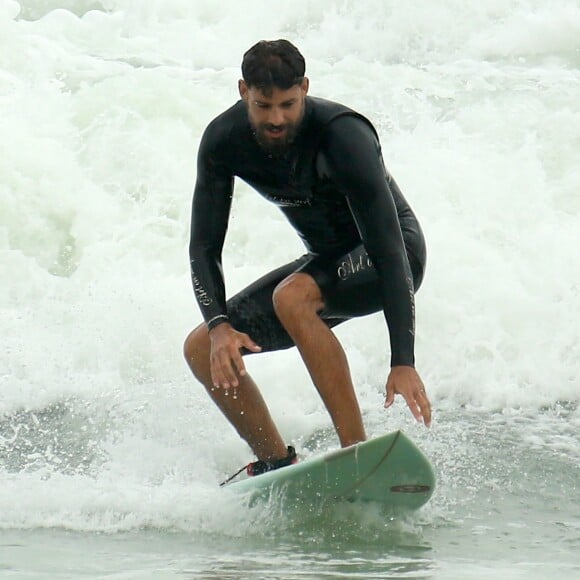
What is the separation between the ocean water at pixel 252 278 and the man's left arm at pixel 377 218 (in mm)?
775

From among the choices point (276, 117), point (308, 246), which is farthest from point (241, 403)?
point (276, 117)

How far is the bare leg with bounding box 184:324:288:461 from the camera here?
4.68 metres

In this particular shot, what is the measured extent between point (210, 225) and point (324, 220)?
0.44m

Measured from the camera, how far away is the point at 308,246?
4.67m

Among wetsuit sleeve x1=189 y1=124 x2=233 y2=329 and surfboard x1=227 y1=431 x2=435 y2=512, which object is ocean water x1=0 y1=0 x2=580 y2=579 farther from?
wetsuit sleeve x1=189 y1=124 x2=233 y2=329

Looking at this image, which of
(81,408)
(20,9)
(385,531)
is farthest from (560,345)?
(20,9)

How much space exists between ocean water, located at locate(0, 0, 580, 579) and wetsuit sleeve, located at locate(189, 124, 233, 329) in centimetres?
77

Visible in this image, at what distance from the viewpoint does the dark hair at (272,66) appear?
158 inches

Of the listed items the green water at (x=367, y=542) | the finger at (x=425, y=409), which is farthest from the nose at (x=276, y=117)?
the green water at (x=367, y=542)

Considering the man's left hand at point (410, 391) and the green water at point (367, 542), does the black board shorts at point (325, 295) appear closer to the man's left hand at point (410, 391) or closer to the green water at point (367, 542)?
the man's left hand at point (410, 391)

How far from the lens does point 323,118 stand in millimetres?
4230

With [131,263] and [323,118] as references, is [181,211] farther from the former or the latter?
[323,118]

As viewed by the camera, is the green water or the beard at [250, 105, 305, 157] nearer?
the green water

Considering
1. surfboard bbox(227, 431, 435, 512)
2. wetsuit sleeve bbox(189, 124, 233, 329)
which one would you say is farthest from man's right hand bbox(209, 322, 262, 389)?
surfboard bbox(227, 431, 435, 512)
